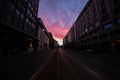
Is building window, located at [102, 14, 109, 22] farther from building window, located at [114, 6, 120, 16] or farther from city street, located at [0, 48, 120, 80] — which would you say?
city street, located at [0, 48, 120, 80]

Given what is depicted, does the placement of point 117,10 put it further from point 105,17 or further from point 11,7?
point 11,7

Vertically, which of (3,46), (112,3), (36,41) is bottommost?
(3,46)

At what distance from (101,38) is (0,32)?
117ft

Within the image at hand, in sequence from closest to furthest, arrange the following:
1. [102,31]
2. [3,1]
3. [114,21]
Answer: [3,1]
[114,21]
[102,31]


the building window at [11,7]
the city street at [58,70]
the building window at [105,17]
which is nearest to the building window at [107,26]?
the building window at [105,17]

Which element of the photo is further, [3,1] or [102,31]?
[102,31]

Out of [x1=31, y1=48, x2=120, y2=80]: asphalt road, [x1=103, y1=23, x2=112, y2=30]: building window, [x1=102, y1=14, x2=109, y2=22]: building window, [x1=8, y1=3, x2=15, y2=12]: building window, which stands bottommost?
[x1=31, y1=48, x2=120, y2=80]: asphalt road

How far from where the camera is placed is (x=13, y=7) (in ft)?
59.3

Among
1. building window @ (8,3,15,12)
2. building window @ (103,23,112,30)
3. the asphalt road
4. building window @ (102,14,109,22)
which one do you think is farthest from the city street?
building window @ (102,14,109,22)

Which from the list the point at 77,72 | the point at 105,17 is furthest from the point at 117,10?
the point at 77,72

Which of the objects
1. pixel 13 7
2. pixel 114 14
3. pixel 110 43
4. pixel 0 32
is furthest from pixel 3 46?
pixel 114 14

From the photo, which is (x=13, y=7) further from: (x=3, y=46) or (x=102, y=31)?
(x=102, y=31)

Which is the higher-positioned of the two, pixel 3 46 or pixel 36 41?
pixel 36 41

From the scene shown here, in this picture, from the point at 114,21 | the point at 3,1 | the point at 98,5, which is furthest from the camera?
the point at 98,5
